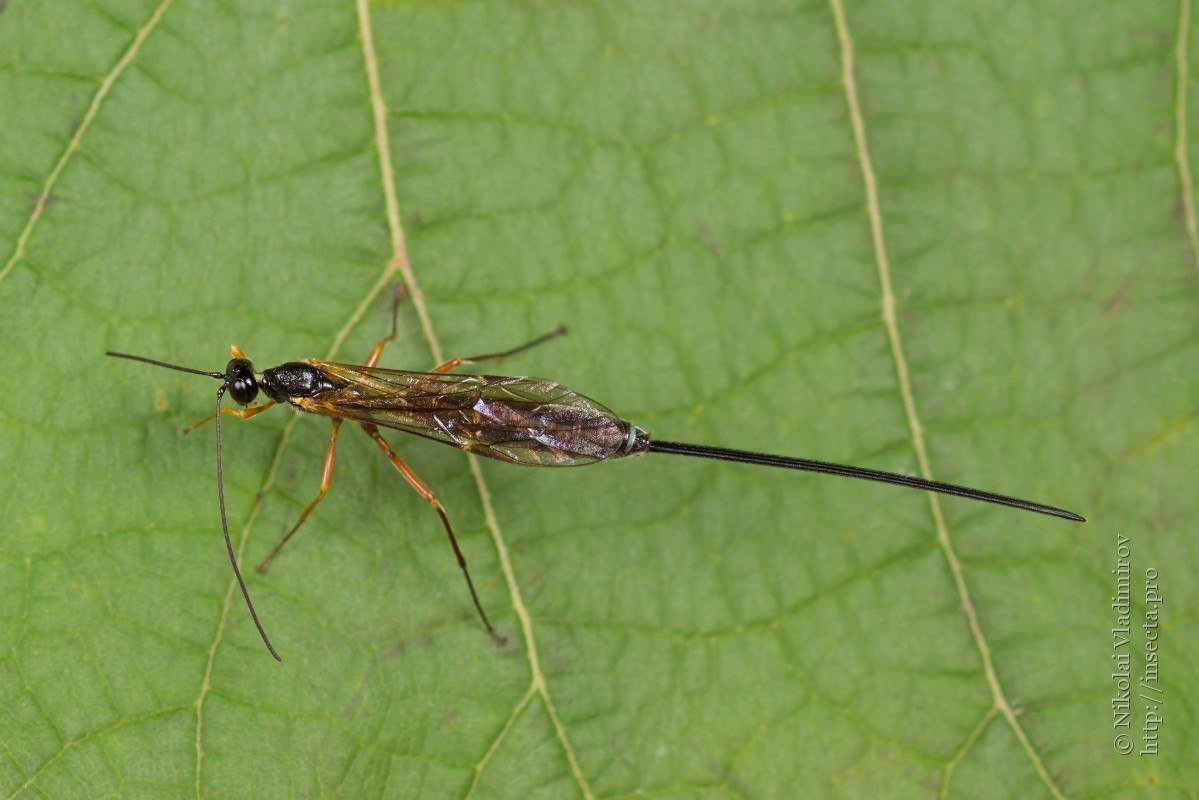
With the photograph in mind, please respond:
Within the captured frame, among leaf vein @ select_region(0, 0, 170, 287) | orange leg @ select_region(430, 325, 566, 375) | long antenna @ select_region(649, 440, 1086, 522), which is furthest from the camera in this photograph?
orange leg @ select_region(430, 325, 566, 375)

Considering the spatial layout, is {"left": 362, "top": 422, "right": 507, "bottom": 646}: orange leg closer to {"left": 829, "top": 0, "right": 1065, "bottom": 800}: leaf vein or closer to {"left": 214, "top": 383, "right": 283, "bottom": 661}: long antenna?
{"left": 214, "top": 383, "right": 283, "bottom": 661}: long antenna

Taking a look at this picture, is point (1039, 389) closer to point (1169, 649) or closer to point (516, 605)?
point (1169, 649)

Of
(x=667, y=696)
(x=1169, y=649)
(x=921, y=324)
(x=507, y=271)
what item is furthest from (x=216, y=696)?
(x=1169, y=649)

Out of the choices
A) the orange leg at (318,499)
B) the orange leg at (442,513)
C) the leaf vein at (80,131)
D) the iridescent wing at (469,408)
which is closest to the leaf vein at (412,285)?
the orange leg at (442,513)

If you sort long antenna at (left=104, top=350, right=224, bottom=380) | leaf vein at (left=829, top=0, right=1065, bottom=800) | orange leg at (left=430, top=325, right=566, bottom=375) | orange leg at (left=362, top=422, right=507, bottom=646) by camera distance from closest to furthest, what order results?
long antenna at (left=104, top=350, right=224, bottom=380) → orange leg at (left=362, top=422, right=507, bottom=646) → orange leg at (left=430, top=325, right=566, bottom=375) → leaf vein at (left=829, top=0, right=1065, bottom=800)

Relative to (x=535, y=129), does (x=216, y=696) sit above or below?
below

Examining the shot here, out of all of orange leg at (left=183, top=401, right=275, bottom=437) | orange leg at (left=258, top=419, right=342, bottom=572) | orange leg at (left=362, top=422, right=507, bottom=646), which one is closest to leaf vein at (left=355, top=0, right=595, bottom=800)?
orange leg at (left=362, top=422, right=507, bottom=646)

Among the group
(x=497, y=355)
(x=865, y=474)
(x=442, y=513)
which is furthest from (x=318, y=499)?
(x=865, y=474)
